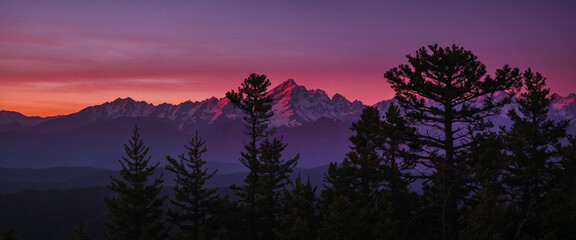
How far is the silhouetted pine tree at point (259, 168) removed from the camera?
39500 mm

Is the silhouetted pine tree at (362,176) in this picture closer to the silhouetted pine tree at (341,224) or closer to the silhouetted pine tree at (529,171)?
the silhouetted pine tree at (341,224)

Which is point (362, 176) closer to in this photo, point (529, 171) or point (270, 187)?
point (529, 171)

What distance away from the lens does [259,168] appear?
4131cm

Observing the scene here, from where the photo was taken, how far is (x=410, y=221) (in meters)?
25.0

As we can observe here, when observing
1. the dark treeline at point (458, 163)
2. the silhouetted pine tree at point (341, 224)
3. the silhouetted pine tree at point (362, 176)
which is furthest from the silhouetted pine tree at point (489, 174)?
the silhouetted pine tree at point (341, 224)

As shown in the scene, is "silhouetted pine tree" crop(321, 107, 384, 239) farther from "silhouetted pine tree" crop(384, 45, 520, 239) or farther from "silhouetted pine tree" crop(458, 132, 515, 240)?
"silhouetted pine tree" crop(458, 132, 515, 240)

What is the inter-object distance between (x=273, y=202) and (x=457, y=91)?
20818 mm

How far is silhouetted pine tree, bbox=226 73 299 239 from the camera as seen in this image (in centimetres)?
3950

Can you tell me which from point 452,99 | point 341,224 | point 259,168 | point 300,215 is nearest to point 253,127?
point 259,168

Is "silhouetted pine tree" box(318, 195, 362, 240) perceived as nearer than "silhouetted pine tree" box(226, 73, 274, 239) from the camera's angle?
Yes

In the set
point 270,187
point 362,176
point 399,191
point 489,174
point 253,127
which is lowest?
point 270,187

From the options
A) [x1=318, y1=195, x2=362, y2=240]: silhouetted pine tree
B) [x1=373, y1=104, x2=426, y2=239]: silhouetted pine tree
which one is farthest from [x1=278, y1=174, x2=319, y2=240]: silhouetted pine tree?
[x1=373, y1=104, x2=426, y2=239]: silhouetted pine tree

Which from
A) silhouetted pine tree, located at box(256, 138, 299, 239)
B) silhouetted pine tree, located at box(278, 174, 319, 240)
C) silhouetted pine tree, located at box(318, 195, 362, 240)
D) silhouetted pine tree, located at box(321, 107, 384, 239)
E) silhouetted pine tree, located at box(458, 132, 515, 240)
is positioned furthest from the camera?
silhouetted pine tree, located at box(256, 138, 299, 239)

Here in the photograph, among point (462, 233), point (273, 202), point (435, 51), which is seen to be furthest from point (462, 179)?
point (273, 202)
